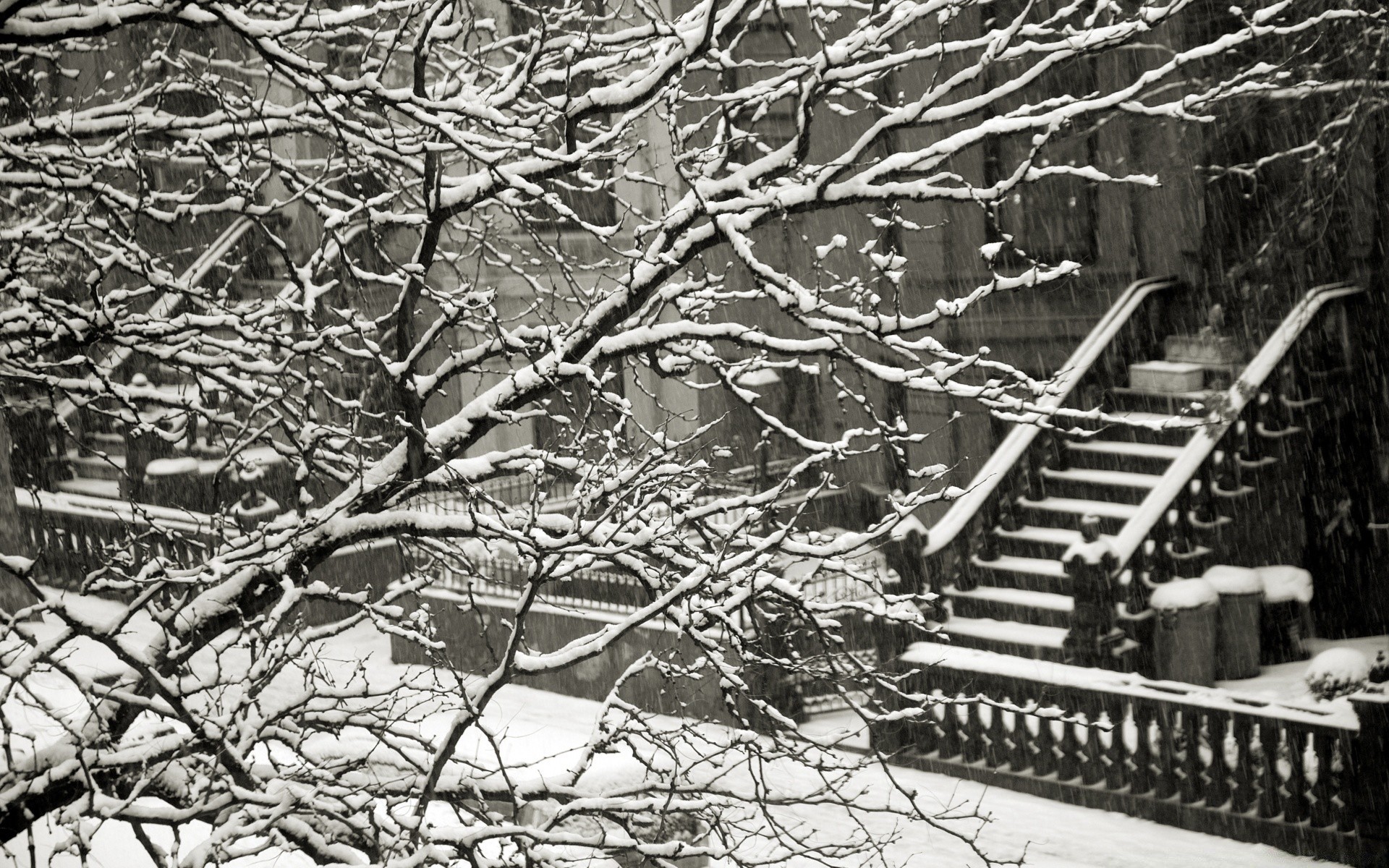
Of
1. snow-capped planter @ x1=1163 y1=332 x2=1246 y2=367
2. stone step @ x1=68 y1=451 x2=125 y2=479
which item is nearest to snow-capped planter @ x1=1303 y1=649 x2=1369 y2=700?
snow-capped planter @ x1=1163 y1=332 x2=1246 y2=367

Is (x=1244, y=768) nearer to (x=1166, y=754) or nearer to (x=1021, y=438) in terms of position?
(x=1166, y=754)

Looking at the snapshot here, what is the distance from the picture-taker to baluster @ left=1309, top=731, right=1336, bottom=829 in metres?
9.06

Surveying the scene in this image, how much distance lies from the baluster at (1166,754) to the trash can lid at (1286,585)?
8.77 ft

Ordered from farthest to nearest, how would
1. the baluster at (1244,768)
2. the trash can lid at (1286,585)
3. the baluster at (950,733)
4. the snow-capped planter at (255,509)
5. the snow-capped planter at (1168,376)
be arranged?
1. the snow-capped planter at (255,509)
2. the snow-capped planter at (1168,376)
3. the trash can lid at (1286,585)
4. the baluster at (950,733)
5. the baluster at (1244,768)

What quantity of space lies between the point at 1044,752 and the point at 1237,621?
2.53m

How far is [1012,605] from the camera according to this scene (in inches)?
496

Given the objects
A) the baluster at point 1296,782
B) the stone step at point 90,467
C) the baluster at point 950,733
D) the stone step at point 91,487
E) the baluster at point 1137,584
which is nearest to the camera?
the baluster at point 1296,782

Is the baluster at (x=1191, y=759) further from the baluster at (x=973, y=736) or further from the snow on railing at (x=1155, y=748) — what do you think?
the baluster at (x=973, y=736)

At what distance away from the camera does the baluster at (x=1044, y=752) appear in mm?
10695

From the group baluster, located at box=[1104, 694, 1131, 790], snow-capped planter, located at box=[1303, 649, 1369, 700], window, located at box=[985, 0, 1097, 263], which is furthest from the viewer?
window, located at box=[985, 0, 1097, 263]

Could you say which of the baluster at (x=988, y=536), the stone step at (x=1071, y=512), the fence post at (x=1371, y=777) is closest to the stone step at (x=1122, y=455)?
the stone step at (x=1071, y=512)

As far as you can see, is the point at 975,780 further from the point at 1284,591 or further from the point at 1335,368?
the point at 1335,368

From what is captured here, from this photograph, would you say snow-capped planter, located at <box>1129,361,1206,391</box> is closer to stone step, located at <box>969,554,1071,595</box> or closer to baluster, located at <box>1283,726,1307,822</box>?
stone step, located at <box>969,554,1071,595</box>

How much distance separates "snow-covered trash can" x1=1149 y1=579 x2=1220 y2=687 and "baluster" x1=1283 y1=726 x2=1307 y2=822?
1945 millimetres
